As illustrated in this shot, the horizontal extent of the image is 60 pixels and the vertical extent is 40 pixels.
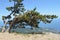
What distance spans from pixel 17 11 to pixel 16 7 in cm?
64

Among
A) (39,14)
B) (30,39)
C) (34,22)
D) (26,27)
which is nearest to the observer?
(30,39)

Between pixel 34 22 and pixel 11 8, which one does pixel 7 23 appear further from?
pixel 34 22

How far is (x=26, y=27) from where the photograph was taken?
3042 cm

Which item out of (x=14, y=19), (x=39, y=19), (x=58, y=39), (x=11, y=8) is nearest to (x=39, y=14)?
(x=39, y=19)

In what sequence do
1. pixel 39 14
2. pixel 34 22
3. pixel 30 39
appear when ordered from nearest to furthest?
pixel 30 39 → pixel 39 14 → pixel 34 22

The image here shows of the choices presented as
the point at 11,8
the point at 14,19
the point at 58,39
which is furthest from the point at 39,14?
the point at 58,39

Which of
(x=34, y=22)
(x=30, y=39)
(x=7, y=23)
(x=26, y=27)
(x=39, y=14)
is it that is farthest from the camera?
(x=26, y=27)

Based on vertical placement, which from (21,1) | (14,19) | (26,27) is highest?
(21,1)

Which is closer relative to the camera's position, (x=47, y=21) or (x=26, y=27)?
(x=47, y=21)

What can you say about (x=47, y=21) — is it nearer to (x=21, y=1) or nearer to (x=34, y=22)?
(x=34, y=22)

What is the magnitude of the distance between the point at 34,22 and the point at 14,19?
266 cm

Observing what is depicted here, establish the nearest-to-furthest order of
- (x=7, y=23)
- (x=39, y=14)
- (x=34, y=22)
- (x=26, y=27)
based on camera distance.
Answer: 1. (x=39, y=14)
2. (x=34, y=22)
3. (x=7, y=23)
4. (x=26, y=27)

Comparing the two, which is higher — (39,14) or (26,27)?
(39,14)

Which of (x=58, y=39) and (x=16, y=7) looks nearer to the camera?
(x=58, y=39)
